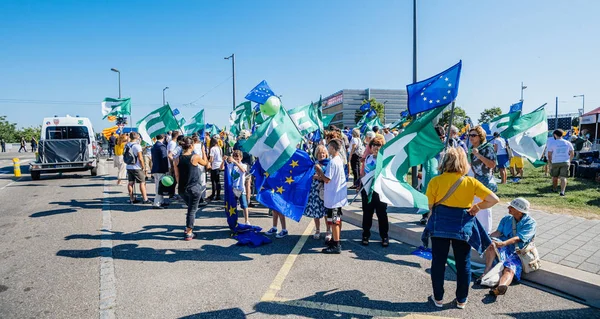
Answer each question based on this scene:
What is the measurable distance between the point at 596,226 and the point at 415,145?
436cm

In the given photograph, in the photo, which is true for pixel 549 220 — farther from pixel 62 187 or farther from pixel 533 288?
pixel 62 187

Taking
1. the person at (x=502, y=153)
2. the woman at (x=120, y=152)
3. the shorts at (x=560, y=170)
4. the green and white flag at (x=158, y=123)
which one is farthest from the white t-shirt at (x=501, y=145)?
the woman at (x=120, y=152)

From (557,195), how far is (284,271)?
8.50m

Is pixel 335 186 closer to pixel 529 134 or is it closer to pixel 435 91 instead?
pixel 435 91

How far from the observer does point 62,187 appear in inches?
483

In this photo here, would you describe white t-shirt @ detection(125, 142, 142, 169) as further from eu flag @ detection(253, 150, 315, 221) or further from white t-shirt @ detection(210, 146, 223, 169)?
eu flag @ detection(253, 150, 315, 221)

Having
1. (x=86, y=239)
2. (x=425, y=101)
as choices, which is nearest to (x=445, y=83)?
(x=425, y=101)

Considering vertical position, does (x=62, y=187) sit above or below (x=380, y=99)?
below

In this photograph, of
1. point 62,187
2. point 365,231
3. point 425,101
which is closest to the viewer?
point 425,101

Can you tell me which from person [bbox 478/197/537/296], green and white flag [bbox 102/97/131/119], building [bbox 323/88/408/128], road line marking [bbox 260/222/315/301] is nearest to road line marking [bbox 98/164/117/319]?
road line marking [bbox 260/222/315/301]

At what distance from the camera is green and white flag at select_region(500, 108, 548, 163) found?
709 cm

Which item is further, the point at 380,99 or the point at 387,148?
the point at 380,99

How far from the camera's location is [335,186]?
5.20m

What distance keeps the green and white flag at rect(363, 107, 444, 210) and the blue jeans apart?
820mm
